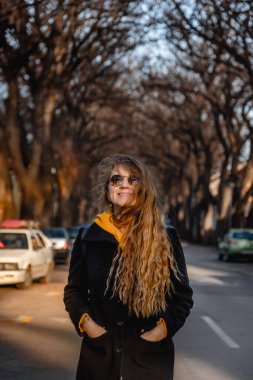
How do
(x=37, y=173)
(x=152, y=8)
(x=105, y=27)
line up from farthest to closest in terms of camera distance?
(x=37, y=173)
(x=105, y=27)
(x=152, y=8)

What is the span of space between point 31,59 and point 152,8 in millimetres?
8843

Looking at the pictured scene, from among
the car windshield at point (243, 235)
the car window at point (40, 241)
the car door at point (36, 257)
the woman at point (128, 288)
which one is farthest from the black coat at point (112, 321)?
the car windshield at point (243, 235)

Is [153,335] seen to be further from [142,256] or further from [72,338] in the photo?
[72,338]

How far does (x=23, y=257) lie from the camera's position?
1708cm

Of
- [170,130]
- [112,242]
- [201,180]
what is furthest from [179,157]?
[112,242]

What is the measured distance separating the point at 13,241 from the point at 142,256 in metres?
15.5

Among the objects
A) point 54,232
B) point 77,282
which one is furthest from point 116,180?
point 54,232

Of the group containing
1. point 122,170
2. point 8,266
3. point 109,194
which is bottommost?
point 8,266

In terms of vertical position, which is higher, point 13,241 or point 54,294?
point 13,241

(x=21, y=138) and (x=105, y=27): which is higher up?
(x=105, y=27)

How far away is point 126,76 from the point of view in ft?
146

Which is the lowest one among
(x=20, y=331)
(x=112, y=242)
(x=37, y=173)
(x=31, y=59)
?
(x=20, y=331)

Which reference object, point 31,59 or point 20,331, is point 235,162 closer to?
point 31,59

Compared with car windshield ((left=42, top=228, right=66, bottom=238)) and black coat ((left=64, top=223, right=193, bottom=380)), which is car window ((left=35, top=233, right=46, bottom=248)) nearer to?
car windshield ((left=42, top=228, right=66, bottom=238))
